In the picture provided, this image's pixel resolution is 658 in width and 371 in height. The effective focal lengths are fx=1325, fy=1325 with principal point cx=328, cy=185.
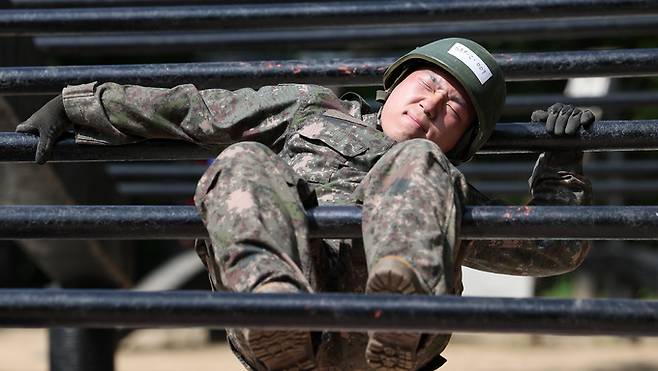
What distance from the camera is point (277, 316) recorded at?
1.83m

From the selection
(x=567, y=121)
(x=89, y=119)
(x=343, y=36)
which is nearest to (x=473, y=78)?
(x=567, y=121)

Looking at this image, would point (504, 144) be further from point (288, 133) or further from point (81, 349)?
point (81, 349)

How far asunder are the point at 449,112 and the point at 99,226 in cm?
70

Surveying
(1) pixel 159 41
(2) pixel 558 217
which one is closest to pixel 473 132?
(2) pixel 558 217

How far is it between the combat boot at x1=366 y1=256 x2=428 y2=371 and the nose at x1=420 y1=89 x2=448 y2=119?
500mm

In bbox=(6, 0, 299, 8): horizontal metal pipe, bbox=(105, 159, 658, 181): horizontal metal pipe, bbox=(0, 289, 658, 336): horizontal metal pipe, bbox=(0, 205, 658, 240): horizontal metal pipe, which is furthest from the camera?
bbox=(105, 159, 658, 181): horizontal metal pipe

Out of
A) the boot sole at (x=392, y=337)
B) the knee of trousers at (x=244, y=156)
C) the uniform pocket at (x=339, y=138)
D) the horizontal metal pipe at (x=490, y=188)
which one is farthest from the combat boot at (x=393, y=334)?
the horizontal metal pipe at (x=490, y=188)

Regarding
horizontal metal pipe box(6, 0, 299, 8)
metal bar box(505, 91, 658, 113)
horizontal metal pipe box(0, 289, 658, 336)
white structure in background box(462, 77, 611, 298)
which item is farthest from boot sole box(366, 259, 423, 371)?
white structure in background box(462, 77, 611, 298)

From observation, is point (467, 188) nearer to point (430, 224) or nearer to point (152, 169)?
point (430, 224)

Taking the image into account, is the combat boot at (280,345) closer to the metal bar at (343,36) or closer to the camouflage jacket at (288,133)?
the camouflage jacket at (288,133)

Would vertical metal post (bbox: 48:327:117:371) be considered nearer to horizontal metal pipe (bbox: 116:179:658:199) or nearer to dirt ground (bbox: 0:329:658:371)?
horizontal metal pipe (bbox: 116:179:658:199)

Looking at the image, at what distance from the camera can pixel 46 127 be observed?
2.45 meters

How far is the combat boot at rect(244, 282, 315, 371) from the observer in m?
1.99

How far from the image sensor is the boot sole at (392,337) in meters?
1.98
